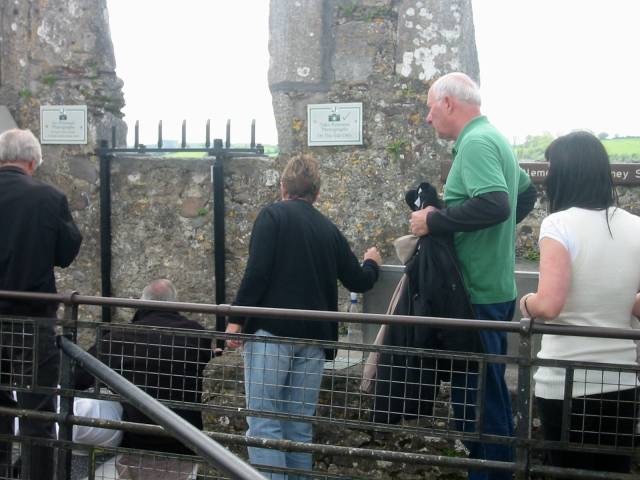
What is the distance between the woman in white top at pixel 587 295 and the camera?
2.94 metres

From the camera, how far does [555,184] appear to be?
306 centimetres

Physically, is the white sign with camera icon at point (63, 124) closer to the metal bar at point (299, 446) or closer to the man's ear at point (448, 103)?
the metal bar at point (299, 446)

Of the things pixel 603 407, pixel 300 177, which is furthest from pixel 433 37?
pixel 603 407

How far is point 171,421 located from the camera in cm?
263

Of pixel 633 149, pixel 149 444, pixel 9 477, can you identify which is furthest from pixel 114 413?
pixel 633 149

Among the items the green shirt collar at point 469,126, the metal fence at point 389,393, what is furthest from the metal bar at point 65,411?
the green shirt collar at point 469,126

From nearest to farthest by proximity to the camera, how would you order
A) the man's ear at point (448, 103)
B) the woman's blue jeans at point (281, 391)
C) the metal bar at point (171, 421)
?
1. the metal bar at point (171, 421)
2. the man's ear at point (448, 103)
3. the woman's blue jeans at point (281, 391)

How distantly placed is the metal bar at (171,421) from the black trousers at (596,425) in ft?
4.03

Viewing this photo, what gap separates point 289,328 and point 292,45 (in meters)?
2.77

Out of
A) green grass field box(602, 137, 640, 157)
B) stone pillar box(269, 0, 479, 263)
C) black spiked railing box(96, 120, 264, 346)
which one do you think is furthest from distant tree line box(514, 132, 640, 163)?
black spiked railing box(96, 120, 264, 346)

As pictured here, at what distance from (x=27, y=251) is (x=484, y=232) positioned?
203 cm

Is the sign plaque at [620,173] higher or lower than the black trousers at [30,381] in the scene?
higher

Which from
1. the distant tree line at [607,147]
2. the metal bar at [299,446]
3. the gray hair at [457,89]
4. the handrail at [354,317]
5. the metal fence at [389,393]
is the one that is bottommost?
the metal bar at [299,446]

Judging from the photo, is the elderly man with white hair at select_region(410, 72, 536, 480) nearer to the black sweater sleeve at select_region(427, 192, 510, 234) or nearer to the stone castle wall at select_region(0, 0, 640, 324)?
the black sweater sleeve at select_region(427, 192, 510, 234)
